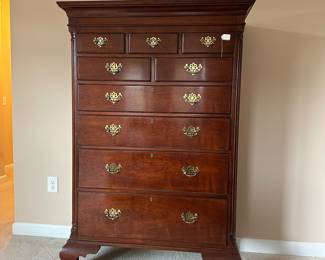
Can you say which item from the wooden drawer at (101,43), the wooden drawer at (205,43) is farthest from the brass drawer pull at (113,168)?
the wooden drawer at (205,43)

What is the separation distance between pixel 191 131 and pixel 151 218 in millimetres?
566

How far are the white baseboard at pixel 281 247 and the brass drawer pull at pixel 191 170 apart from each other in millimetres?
850

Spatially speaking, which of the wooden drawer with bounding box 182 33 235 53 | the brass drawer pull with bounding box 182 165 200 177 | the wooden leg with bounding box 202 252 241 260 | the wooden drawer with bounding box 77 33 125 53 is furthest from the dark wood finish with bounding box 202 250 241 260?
the wooden drawer with bounding box 77 33 125 53

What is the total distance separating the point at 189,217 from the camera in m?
1.94

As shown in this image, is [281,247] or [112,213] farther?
[281,247]

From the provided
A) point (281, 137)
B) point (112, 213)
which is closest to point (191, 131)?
point (112, 213)

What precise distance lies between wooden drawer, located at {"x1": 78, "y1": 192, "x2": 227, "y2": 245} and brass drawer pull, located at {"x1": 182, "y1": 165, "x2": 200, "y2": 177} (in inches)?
5.7

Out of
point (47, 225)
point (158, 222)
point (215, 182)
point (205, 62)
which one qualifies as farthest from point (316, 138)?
point (47, 225)

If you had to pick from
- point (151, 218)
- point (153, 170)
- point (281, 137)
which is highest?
point (281, 137)

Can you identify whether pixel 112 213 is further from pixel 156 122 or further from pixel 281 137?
pixel 281 137

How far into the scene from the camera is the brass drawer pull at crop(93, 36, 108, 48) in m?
1.90

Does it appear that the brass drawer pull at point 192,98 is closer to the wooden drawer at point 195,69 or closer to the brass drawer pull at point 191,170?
the wooden drawer at point 195,69

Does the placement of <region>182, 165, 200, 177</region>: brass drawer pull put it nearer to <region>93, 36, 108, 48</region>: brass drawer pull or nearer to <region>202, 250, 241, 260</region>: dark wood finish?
<region>202, 250, 241, 260</region>: dark wood finish

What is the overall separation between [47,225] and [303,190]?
194 centimetres
